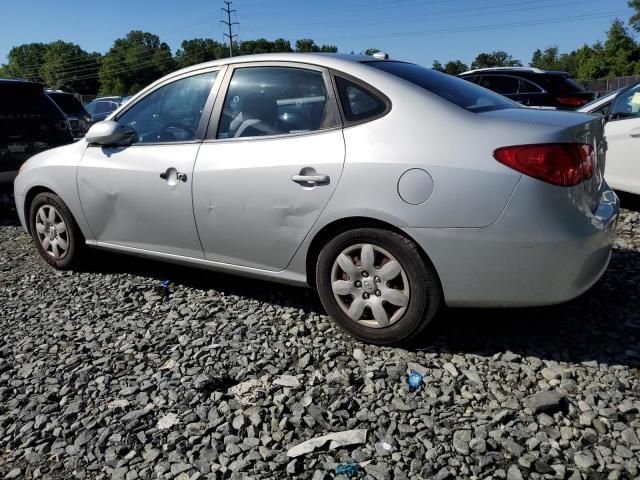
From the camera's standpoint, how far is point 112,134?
13.0ft

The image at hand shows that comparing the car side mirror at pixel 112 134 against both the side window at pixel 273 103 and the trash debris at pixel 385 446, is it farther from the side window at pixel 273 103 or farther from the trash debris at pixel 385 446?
the trash debris at pixel 385 446

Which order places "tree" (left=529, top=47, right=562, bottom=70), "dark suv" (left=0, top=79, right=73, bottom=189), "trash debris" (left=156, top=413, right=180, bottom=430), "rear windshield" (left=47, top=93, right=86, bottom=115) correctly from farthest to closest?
"tree" (left=529, top=47, right=562, bottom=70), "rear windshield" (left=47, top=93, right=86, bottom=115), "dark suv" (left=0, top=79, right=73, bottom=189), "trash debris" (left=156, top=413, right=180, bottom=430)

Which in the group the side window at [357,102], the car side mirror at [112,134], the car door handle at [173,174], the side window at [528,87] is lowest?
the car door handle at [173,174]

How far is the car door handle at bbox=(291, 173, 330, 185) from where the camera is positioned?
9.92ft

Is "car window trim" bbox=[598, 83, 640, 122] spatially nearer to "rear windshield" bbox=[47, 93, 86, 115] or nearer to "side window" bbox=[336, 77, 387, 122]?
"side window" bbox=[336, 77, 387, 122]

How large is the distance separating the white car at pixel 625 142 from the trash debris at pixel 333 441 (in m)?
4.53

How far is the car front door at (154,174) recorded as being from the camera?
3.66 m

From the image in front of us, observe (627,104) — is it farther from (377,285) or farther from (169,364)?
(169,364)

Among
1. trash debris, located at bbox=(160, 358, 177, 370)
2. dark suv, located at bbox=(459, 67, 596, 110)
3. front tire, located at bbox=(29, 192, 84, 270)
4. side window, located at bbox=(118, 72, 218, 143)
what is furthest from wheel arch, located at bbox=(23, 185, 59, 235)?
dark suv, located at bbox=(459, 67, 596, 110)

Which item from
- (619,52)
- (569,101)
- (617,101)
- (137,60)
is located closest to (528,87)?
(569,101)

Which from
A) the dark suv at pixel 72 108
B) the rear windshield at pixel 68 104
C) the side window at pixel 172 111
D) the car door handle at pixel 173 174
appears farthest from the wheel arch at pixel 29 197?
the rear windshield at pixel 68 104

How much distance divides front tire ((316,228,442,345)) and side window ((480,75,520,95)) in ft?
31.5

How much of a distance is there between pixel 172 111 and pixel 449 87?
190 centimetres

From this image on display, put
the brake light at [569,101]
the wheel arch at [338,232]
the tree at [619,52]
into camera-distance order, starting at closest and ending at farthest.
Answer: the wheel arch at [338,232] < the brake light at [569,101] < the tree at [619,52]
